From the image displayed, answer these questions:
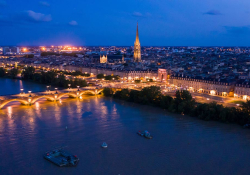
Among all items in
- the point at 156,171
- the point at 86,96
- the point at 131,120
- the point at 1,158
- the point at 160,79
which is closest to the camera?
the point at 156,171

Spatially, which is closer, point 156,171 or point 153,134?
point 156,171

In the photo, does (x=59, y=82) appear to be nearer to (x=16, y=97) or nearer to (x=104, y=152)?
(x=16, y=97)

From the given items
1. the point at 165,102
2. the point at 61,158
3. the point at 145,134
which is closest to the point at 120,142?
the point at 145,134

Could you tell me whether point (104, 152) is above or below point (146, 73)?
below

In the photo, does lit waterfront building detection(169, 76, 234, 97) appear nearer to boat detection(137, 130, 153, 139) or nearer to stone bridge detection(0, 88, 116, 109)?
stone bridge detection(0, 88, 116, 109)

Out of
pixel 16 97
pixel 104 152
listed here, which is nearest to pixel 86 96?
pixel 16 97

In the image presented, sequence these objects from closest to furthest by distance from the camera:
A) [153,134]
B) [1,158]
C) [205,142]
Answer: [1,158], [205,142], [153,134]

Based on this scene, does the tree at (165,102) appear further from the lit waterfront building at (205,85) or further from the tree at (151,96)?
the lit waterfront building at (205,85)

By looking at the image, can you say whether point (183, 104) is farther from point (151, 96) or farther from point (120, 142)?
point (120, 142)
